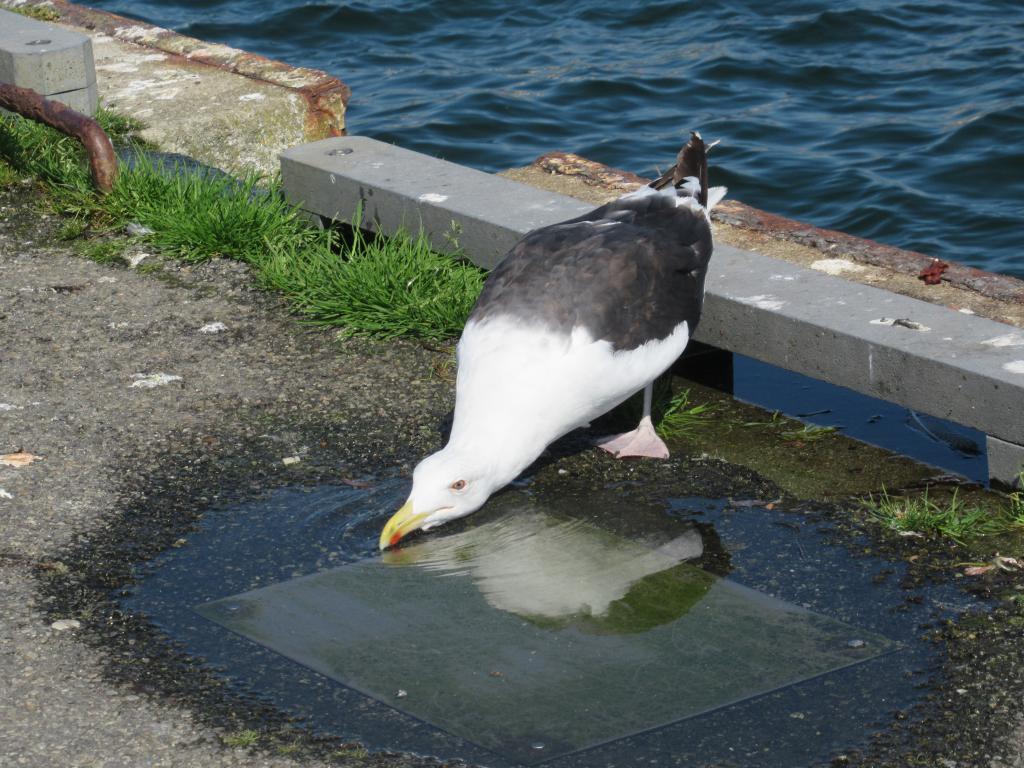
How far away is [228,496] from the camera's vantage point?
196 inches

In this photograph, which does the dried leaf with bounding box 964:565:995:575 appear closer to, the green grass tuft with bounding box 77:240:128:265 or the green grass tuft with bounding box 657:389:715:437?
the green grass tuft with bounding box 657:389:715:437

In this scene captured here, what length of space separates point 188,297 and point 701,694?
136 inches

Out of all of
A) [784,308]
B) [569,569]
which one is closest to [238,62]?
[784,308]

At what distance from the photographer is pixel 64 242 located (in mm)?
7070

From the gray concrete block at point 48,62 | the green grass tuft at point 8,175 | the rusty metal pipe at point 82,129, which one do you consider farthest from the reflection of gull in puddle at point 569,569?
the gray concrete block at point 48,62

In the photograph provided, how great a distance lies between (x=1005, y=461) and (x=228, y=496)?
258 cm

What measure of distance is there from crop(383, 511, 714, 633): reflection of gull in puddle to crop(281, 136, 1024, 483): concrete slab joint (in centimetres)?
95

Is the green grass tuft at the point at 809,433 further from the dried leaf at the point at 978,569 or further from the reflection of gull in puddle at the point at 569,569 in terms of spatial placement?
the dried leaf at the point at 978,569

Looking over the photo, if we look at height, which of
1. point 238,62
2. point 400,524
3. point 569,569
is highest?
point 238,62

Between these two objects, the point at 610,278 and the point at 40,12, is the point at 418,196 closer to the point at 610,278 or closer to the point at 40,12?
the point at 610,278

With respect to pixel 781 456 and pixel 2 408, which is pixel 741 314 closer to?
pixel 781 456

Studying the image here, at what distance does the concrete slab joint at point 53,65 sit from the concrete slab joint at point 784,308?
5.60 feet

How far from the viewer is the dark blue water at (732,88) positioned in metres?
11.3

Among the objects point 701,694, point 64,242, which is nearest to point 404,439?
point 701,694
